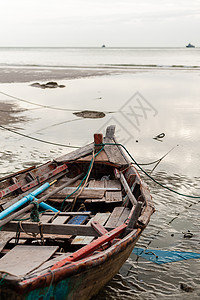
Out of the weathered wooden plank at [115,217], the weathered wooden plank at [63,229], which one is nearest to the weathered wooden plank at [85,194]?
the weathered wooden plank at [115,217]

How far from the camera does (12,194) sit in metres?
6.36

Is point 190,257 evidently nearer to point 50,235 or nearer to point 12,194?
point 50,235

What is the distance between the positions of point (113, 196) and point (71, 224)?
1.76 metres

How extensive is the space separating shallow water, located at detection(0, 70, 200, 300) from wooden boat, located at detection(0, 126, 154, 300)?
0.78m

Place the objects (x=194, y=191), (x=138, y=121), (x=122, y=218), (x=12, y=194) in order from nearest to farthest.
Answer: (x=122, y=218) → (x=12, y=194) → (x=194, y=191) → (x=138, y=121)

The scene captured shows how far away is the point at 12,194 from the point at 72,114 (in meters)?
10.9

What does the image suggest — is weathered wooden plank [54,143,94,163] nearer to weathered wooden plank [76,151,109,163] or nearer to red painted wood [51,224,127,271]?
weathered wooden plank [76,151,109,163]

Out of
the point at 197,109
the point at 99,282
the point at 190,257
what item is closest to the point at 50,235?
the point at 99,282

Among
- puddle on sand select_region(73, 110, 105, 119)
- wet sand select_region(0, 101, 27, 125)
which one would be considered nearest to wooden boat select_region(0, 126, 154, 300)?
puddle on sand select_region(73, 110, 105, 119)

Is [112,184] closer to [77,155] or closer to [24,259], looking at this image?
[77,155]

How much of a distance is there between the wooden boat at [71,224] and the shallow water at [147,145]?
2.55ft

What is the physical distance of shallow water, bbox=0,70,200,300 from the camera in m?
5.18

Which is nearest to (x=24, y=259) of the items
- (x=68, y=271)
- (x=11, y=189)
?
(x=68, y=271)

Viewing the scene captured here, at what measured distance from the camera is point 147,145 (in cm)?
1206
